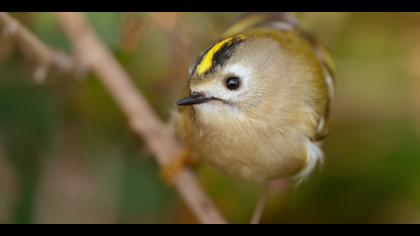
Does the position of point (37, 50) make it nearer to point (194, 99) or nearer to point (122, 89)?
point (122, 89)

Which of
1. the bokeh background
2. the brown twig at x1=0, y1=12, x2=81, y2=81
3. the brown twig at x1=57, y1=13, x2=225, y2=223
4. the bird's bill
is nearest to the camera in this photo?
the bird's bill

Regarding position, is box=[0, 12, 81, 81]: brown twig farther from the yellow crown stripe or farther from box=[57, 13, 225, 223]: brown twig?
the yellow crown stripe

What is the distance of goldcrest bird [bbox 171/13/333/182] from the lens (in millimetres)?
1654

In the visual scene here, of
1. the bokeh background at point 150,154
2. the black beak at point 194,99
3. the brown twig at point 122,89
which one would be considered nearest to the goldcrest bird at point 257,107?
the black beak at point 194,99

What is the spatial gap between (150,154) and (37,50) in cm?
53

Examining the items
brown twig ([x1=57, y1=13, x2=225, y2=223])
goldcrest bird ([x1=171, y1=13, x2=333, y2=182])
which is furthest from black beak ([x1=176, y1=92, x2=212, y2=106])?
brown twig ([x1=57, y1=13, x2=225, y2=223])

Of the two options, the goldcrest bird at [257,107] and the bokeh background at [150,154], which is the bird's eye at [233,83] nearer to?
the goldcrest bird at [257,107]

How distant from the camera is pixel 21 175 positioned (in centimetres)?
238

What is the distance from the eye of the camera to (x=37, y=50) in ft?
6.54

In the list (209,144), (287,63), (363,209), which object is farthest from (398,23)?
(209,144)

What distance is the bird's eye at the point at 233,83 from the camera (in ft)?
5.41

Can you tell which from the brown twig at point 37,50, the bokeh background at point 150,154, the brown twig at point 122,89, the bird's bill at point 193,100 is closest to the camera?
the bird's bill at point 193,100

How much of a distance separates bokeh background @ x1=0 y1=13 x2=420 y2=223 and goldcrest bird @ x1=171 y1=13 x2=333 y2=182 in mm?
355

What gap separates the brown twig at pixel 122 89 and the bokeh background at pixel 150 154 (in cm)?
7
